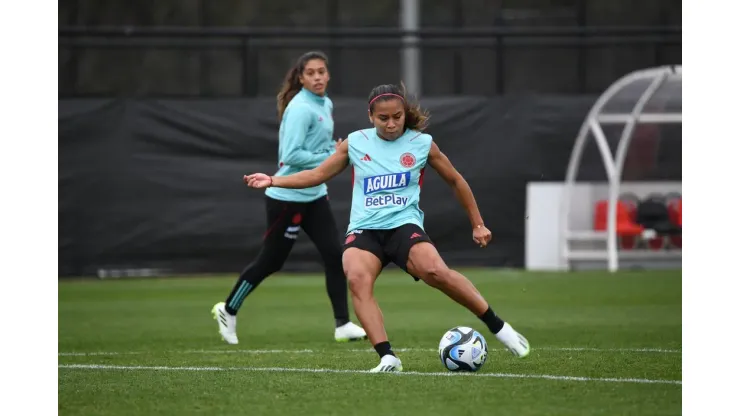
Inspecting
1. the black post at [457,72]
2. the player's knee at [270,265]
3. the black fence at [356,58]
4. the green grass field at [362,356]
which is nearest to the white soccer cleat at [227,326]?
the green grass field at [362,356]

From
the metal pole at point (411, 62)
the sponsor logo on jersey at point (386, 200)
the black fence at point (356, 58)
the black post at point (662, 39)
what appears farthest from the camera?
the black post at point (662, 39)

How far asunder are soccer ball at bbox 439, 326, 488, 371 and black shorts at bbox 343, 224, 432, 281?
0.44 m

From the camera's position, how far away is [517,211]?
60.4ft

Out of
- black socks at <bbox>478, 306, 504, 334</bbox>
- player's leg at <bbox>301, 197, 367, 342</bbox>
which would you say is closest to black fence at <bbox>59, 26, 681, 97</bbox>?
player's leg at <bbox>301, 197, 367, 342</bbox>

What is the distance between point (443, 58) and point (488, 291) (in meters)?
7.15

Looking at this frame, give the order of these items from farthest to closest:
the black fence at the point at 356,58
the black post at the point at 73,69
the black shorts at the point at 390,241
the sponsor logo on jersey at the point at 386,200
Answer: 1. the black fence at the point at 356,58
2. the black post at the point at 73,69
3. the sponsor logo on jersey at the point at 386,200
4. the black shorts at the point at 390,241

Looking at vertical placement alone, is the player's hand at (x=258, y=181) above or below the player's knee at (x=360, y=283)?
above

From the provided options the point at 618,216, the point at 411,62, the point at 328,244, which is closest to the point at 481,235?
the point at 328,244

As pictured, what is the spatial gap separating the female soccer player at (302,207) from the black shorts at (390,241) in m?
2.21

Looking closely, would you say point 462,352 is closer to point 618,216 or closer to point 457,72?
point 618,216

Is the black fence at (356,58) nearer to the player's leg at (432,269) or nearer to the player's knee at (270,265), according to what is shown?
the player's knee at (270,265)

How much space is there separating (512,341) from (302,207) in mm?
2731

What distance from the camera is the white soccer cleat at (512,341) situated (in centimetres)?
779

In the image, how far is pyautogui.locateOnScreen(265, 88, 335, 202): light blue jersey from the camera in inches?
386
